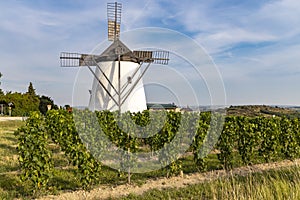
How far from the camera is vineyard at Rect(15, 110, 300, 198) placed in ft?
19.4

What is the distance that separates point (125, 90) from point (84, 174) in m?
11.0

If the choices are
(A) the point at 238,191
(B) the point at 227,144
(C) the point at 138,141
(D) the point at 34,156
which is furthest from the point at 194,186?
(D) the point at 34,156

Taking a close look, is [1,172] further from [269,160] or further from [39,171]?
[269,160]

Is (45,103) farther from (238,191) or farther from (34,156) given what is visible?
(238,191)

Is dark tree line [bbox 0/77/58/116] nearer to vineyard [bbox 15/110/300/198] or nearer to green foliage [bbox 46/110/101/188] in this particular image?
vineyard [bbox 15/110/300/198]

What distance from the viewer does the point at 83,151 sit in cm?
631

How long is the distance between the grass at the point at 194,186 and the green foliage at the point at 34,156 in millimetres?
258

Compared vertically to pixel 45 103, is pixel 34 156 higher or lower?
lower

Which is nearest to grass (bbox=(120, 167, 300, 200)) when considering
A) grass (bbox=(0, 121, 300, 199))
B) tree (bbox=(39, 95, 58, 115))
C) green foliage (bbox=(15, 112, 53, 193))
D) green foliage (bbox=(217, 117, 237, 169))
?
grass (bbox=(0, 121, 300, 199))

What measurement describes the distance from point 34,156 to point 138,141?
2.75m

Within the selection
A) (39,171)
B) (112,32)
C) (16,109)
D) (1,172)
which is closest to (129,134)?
(39,171)

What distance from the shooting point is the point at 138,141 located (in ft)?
25.0

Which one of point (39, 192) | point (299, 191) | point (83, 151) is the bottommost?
point (39, 192)

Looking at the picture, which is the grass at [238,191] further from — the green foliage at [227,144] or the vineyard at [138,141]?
the green foliage at [227,144]
